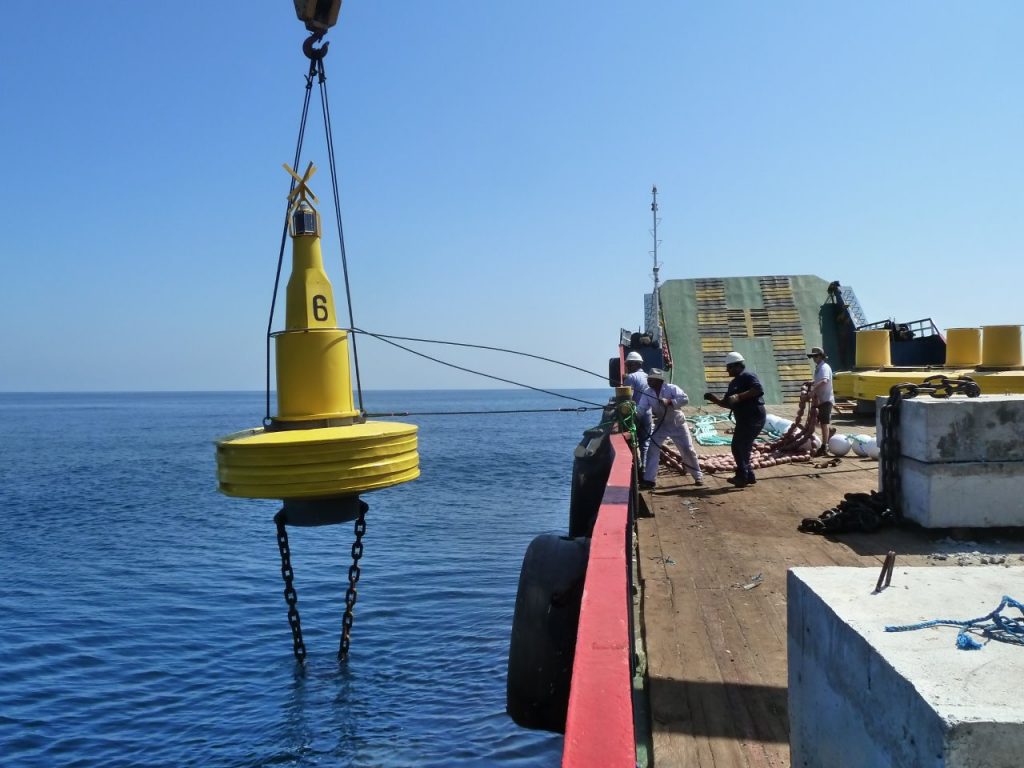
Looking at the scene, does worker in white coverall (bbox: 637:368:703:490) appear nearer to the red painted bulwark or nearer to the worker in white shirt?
the worker in white shirt

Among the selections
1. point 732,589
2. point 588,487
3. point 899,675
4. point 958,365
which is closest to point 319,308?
point 899,675

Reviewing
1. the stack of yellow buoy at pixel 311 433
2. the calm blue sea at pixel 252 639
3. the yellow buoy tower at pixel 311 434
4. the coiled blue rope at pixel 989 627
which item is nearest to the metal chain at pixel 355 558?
the yellow buoy tower at pixel 311 434

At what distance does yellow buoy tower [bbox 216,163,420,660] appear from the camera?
3.60 m

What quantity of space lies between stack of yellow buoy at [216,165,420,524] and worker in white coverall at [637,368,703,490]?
5.66m

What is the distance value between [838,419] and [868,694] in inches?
552

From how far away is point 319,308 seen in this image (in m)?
4.11

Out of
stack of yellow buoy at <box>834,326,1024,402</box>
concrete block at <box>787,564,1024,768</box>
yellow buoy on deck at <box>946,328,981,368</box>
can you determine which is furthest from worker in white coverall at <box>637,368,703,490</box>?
yellow buoy on deck at <box>946,328,981,368</box>

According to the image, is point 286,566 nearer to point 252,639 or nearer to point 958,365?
point 252,639

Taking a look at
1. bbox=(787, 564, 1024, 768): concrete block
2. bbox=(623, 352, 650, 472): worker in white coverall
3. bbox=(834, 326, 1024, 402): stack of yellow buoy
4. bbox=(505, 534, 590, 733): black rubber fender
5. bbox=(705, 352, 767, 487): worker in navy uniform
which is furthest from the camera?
bbox=(834, 326, 1024, 402): stack of yellow buoy

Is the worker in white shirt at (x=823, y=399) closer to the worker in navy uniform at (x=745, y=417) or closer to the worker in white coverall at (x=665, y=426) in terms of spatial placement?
the worker in navy uniform at (x=745, y=417)

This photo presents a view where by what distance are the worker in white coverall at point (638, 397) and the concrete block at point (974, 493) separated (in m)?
3.76

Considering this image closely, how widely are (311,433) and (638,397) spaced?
638 centimetres

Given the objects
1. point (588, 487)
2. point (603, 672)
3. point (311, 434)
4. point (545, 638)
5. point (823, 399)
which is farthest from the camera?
point (823, 399)

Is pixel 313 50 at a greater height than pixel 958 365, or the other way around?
pixel 313 50
